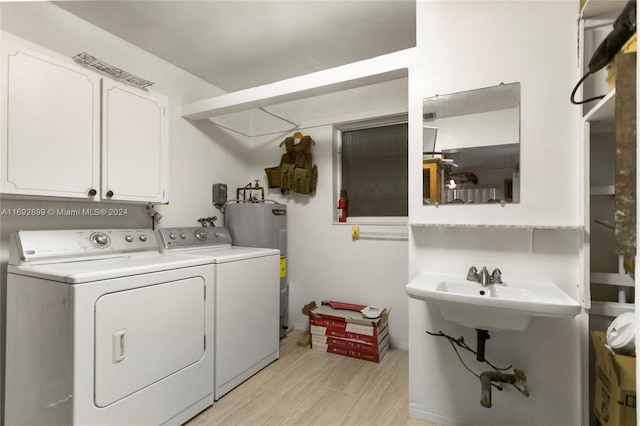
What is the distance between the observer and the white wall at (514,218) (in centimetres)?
150

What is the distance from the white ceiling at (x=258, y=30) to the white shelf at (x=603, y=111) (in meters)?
1.29

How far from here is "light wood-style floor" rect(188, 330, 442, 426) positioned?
1768 mm

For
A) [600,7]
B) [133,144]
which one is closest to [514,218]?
[600,7]

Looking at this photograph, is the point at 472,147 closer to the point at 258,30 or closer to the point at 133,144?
the point at 258,30

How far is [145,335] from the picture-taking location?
155 cm

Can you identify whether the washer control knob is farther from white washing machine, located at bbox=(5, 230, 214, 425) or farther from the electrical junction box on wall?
the electrical junction box on wall

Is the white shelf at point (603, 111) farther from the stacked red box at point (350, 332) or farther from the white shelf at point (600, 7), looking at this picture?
the stacked red box at point (350, 332)

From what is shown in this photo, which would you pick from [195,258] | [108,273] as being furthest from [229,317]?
[108,273]

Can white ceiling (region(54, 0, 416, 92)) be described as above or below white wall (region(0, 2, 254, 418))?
above

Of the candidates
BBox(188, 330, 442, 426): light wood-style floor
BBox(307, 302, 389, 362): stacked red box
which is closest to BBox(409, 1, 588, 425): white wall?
BBox(188, 330, 442, 426): light wood-style floor

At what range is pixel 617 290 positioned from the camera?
1.52 metres

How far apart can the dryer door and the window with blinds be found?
1.76 metres

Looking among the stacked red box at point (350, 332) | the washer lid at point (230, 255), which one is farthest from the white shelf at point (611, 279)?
the washer lid at point (230, 255)

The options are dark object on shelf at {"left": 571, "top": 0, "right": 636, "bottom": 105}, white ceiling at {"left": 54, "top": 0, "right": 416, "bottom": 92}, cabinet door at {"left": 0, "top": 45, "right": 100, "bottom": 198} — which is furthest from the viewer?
white ceiling at {"left": 54, "top": 0, "right": 416, "bottom": 92}
